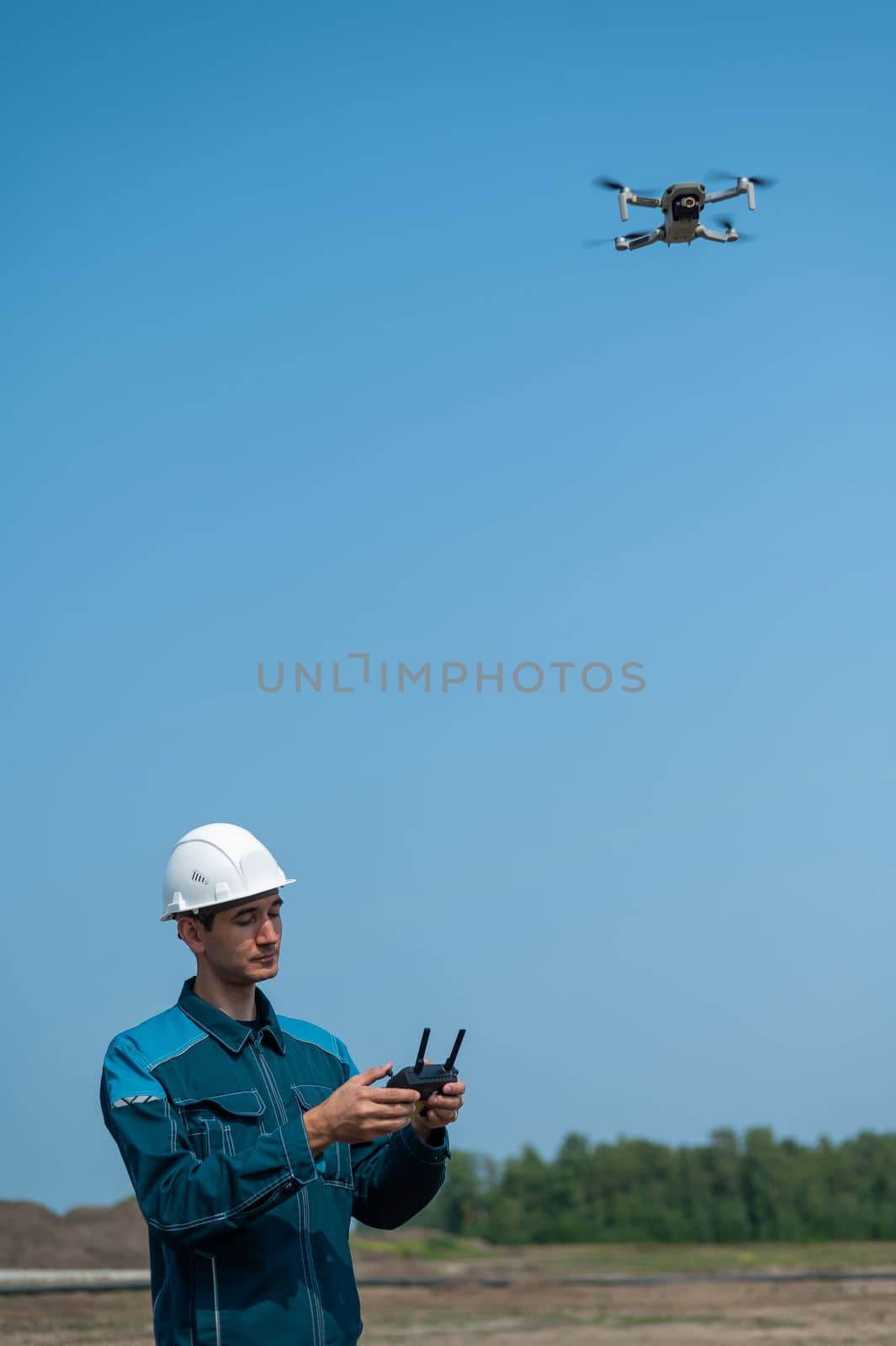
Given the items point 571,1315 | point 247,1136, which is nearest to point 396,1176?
point 247,1136

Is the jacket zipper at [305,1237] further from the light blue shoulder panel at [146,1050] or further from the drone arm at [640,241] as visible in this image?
the drone arm at [640,241]

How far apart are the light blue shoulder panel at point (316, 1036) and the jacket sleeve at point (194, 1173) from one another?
658 mm

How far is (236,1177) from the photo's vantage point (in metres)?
3.74

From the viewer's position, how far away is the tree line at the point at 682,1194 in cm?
2391

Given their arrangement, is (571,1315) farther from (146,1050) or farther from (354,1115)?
(354,1115)

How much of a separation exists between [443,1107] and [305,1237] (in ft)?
1.74

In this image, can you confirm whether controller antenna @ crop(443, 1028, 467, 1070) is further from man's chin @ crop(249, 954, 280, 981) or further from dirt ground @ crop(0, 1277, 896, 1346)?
dirt ground @ crop(0, 1277, 896, 1346)

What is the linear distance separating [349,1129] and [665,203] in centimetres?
1542

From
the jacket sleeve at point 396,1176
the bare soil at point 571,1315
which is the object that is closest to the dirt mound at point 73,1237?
the bare soil at point 571,1315

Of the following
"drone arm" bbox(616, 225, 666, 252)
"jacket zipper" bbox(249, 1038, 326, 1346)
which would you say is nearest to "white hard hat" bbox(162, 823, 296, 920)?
"jacket zipper" bbox(249, 1038, 326, 1346)

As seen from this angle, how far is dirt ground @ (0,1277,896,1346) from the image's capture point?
14922mm

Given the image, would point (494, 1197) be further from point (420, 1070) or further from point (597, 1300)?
point (420, 1070)

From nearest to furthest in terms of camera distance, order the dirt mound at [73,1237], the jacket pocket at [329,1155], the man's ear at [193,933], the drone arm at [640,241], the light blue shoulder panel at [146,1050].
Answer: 1. the light blue shoulder panel at [146,1050]
2. the jacket pocket at [329,1155]
3. the man's ear at [193,933]
4. the drone arm at [640,241]
5. the dirt mound at [73,1237]

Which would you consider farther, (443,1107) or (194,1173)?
(443,1107)
